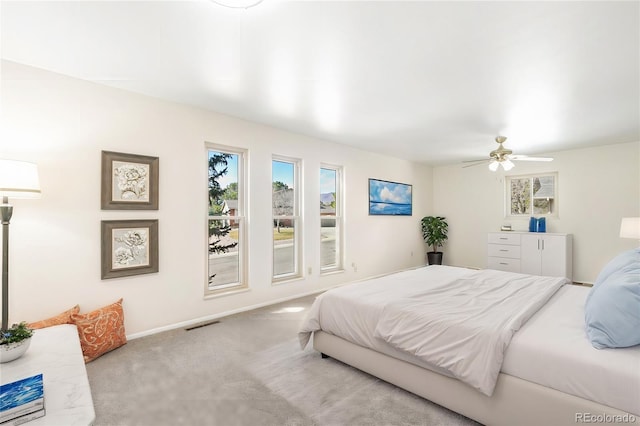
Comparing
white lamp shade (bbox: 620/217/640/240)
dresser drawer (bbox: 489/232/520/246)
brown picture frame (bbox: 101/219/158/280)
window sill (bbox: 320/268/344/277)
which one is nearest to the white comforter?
white lamp shade (bbox: 620/217/640/240)

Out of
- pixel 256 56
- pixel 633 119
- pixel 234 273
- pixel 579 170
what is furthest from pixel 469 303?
pixel 579 170

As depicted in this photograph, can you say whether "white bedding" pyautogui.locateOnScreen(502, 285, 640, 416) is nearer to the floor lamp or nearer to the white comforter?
the white comforter

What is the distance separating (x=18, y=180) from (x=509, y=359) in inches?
132

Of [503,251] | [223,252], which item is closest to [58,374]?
[223,252]

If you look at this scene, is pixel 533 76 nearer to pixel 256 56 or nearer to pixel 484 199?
pixel 256 56

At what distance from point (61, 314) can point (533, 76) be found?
15.2ft

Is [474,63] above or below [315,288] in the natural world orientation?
above

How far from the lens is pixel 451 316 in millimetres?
2098

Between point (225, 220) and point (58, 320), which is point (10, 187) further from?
point (225, 220)

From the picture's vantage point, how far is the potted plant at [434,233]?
7184mm

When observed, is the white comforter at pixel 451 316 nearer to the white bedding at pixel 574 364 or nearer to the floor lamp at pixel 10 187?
the white bedding at pixel 574 364

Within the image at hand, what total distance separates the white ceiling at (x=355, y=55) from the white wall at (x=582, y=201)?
1.85m

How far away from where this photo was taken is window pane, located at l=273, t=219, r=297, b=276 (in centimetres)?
459

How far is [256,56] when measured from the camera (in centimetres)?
246
